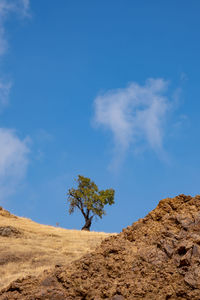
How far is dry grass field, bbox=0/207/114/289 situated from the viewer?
66.2 ft

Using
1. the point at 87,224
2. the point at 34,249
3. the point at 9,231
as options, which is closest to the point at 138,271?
the point at 34,249

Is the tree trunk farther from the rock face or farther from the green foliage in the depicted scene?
the rock face

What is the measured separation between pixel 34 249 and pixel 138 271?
1596cm

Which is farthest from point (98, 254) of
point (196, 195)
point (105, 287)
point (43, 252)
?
point (43, 252)

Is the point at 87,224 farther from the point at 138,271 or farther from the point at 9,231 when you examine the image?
the point at 138,271

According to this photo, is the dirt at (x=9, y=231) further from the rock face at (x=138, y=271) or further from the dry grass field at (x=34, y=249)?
the rock face at (x=138, y=271)

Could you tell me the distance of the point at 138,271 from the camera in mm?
10680

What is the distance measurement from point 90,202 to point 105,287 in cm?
4267

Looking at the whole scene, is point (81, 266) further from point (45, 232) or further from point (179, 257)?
point (45, 232)

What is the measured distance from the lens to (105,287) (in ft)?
34.3

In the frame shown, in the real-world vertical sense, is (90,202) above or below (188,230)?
above

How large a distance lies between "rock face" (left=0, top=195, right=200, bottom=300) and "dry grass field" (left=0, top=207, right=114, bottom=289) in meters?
7.26

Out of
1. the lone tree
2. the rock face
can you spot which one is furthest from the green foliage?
the rock face

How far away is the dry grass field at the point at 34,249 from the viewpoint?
66.2 feet
